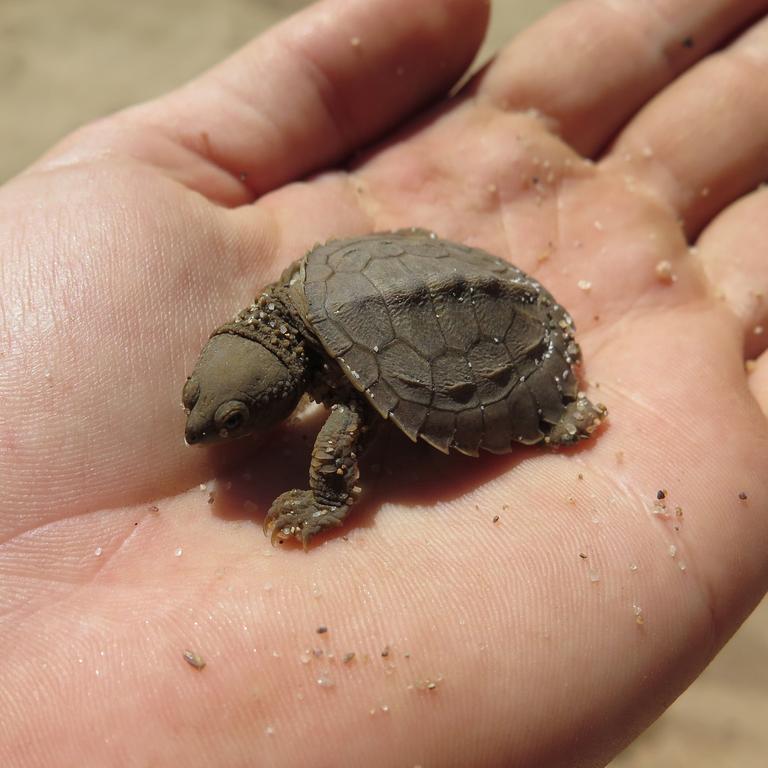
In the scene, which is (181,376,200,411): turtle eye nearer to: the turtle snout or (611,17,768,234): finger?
the turtle snout

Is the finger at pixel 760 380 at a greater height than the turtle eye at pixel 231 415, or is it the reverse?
the turtle eye at pixel 231 415

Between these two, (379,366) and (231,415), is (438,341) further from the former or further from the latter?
(231,415)

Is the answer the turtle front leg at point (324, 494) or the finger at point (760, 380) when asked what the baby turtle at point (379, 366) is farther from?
the finger at point (760, 380)

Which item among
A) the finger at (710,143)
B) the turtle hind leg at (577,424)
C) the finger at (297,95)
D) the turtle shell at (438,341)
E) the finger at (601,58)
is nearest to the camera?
the turtle shell at (438,341)

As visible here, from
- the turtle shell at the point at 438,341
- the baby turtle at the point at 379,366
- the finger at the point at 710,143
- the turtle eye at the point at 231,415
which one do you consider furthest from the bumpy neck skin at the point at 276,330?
the finger at the point at 710,143

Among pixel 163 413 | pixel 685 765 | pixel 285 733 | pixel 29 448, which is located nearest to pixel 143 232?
pixel 163 413

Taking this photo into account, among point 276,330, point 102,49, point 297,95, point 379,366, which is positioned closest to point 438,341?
point 379,366
